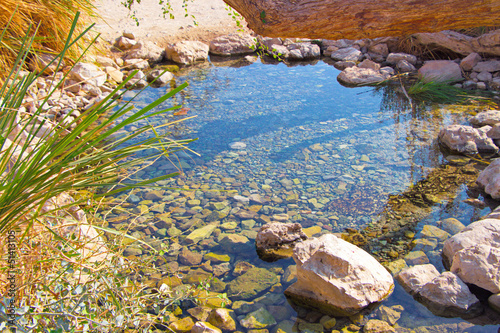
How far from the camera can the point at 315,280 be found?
7.23 feet

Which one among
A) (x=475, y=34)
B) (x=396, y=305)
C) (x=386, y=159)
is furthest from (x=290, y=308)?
(x=475, y=34)

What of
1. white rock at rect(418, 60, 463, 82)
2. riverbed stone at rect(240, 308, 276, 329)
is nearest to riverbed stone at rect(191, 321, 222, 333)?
riverbed stone at rect(240, 308, 276, 329)

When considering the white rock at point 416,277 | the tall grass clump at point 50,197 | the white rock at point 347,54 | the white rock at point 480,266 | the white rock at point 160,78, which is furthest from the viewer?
the white rock at point 347,54

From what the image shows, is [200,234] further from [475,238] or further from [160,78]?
[160,78]

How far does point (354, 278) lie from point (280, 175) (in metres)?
1.73

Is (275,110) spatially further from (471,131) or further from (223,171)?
(471,131)

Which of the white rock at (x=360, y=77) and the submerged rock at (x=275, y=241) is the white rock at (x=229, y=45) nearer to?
the white rock at (x=360, y=77)

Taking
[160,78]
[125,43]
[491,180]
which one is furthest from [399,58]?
[125,43]

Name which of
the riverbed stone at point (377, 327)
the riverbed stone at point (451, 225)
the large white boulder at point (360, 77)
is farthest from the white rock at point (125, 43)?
the riverbed stone at point (377, 327)

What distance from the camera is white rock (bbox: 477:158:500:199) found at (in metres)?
3.20

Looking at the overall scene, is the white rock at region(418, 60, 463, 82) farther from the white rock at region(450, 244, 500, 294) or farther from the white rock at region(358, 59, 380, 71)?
the white rock at region(450, 244, 500, 294)

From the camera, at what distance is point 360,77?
6.35 meters

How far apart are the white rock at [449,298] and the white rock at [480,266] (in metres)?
0.08

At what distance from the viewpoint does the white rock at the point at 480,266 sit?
2.17m
